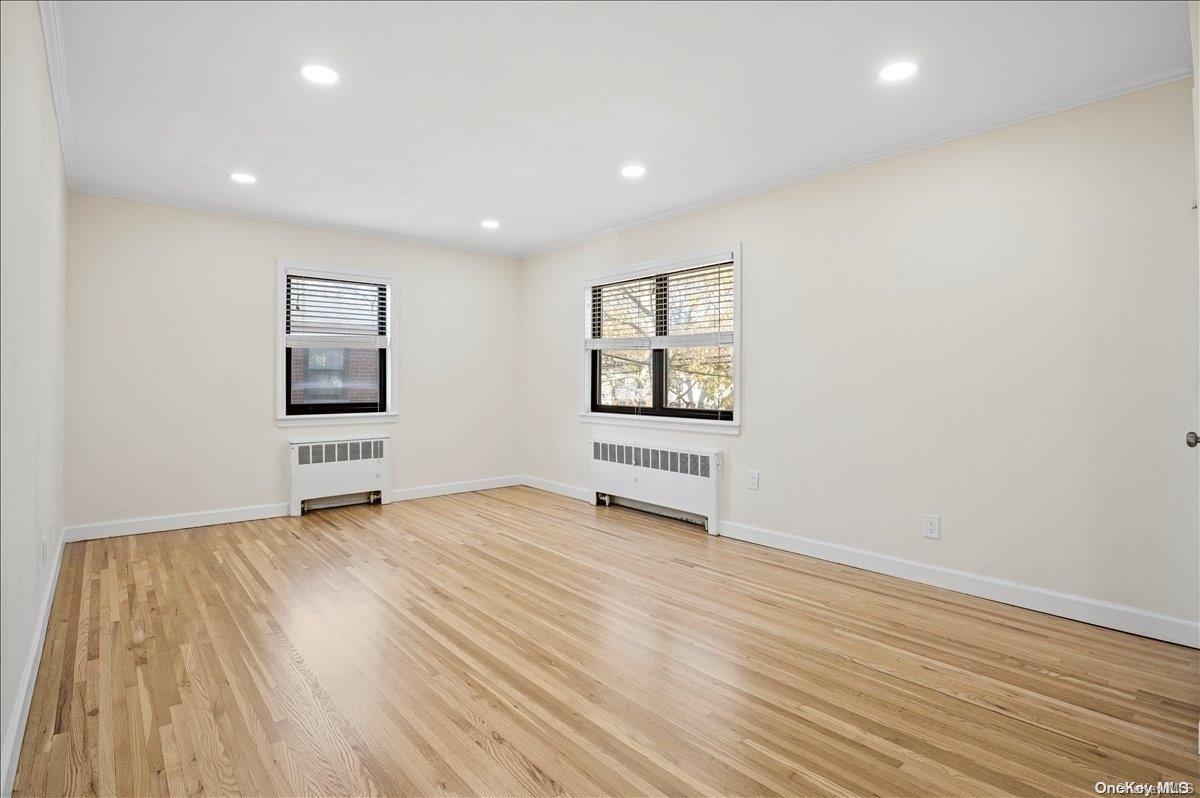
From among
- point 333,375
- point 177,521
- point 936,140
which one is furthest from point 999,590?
point 177,521

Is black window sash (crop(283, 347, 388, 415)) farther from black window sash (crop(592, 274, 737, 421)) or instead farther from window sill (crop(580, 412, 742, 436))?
black window sash (crop(592, 274, 737, 421))

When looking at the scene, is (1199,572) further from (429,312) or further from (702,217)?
(429,312)

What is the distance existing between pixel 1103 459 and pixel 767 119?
93.4 inches

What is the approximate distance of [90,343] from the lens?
4.33 meters

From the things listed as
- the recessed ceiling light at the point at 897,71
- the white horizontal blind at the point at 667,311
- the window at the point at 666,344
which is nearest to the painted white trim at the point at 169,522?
the window at the point at 666,344

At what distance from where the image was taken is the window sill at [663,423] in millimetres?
4550

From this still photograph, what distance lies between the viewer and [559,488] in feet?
20.2

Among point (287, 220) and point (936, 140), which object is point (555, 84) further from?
point (287, 220)

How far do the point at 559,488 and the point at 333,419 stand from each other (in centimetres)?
227

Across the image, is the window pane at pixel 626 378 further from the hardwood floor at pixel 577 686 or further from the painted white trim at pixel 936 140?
the hardwood floor at pixel 577 686

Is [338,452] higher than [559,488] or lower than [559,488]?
higher

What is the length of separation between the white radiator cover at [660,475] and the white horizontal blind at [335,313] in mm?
2389

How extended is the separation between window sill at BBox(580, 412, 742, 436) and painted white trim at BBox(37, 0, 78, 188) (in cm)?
413

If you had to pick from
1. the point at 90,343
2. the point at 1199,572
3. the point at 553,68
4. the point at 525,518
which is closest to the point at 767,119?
the point at 553,68
